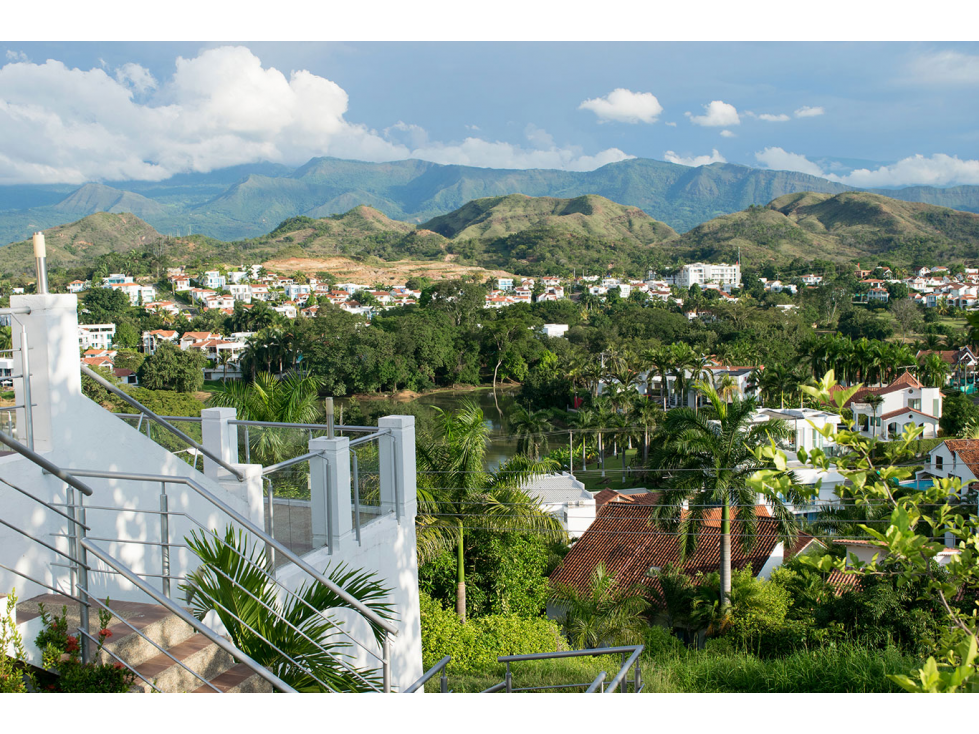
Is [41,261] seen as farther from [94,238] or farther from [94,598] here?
[94,238]

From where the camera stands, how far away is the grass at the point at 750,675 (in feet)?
18.5

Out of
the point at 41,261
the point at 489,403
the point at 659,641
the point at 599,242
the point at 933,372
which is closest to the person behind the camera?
the point at 41,261

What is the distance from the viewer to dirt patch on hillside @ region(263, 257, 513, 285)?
358 feet

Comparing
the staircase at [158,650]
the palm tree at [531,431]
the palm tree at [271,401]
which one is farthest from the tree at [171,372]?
the staircase at [158,650]

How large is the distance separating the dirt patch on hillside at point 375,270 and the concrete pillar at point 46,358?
101m

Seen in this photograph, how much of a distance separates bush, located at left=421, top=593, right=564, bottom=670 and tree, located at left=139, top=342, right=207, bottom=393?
36.9 metres

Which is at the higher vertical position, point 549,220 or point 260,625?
point 549,220

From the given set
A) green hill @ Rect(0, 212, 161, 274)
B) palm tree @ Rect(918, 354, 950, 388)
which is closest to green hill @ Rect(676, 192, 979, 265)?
palm tree @ Rect(918, 354, 950, 388)

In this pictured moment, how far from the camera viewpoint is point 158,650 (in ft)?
10.2

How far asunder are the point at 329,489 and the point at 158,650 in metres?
1.73

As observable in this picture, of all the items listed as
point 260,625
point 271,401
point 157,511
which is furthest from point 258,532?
point 271,401

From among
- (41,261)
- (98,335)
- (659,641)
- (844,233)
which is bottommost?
(659,641)

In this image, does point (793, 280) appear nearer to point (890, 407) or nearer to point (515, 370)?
point (515, 370)
